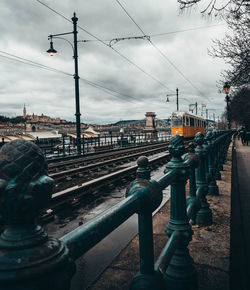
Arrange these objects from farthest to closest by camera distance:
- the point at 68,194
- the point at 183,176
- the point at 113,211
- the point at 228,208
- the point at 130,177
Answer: the point at 130,177
the point at 68,194
the point at 228,208
the point at 183,176
the point at 113,211

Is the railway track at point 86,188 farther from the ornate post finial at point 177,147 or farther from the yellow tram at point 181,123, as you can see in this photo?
the yellow tram at point 181,123

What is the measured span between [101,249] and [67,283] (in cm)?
300

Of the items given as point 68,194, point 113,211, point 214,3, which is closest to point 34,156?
point 113,211

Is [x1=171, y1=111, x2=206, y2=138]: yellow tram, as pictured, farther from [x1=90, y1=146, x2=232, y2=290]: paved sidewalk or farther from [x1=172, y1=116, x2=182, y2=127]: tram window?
[x1=90, y1=146, x2=232, y2=290]: paved sidewalk

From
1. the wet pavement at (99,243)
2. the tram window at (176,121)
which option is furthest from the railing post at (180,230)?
the tram window at (176,121)

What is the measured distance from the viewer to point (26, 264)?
25.6 inches

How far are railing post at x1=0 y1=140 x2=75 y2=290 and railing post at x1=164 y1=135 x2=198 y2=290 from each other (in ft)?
4.38

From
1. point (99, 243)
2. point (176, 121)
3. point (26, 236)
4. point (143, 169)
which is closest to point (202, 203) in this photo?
point (99, 243)

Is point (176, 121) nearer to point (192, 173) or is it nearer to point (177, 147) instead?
point (192, 173)

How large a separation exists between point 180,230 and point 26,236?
1.46 meters

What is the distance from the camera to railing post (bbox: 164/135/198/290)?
1904 millimetres

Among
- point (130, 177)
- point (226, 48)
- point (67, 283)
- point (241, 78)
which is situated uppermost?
point (226, 48)

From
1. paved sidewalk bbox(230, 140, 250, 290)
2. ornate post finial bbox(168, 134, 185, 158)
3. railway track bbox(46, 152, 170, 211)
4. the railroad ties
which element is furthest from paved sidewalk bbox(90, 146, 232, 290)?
railway track bbox(46, 152, 170, 211)

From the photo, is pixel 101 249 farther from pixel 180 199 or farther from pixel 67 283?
pixel 67 283
